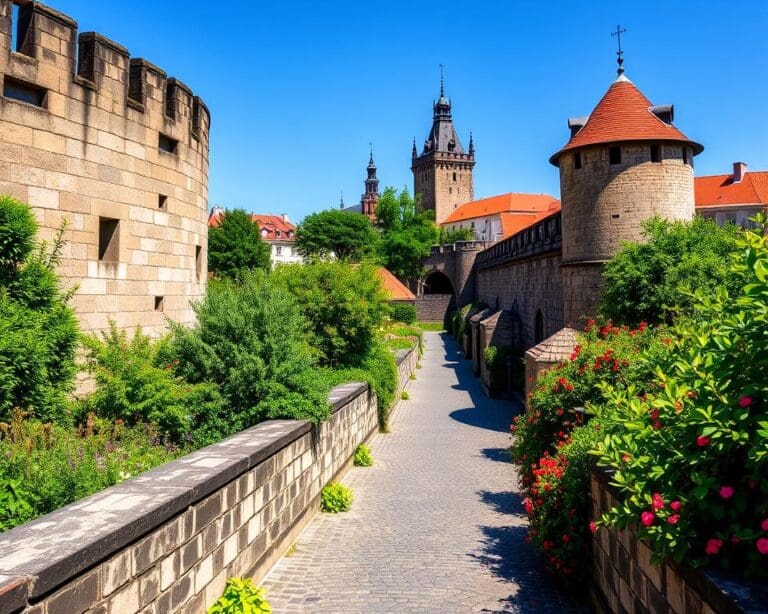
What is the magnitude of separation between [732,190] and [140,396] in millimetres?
48159

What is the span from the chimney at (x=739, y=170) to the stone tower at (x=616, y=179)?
113 feet

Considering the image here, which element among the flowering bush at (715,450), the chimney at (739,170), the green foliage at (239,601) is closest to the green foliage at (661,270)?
the flowering bush at (715,450)

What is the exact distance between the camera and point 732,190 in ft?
147

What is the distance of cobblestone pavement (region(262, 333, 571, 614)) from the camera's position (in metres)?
5.64

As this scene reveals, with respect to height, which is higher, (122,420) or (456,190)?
(456,190)

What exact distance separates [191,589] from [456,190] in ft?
301

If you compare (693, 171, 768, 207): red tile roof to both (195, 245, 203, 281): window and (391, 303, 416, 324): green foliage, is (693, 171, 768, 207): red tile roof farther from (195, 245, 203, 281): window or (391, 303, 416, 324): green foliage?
(195, 245, 203, 281): window

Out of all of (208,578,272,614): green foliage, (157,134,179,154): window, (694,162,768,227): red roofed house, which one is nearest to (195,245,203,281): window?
(157,134,179,154): window

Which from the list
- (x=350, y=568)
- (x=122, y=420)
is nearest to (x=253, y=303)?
(x=122, y=420)

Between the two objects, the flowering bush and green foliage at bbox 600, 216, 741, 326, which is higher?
green foliage at bbox 600, 216, 741, 326

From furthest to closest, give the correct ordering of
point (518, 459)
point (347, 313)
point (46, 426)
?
point (347, 313), point (518, 459), point (46, 426)

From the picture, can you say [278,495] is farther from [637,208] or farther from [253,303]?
[637,208]

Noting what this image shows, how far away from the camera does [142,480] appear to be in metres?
4.55

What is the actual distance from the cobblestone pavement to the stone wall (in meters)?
0.51
